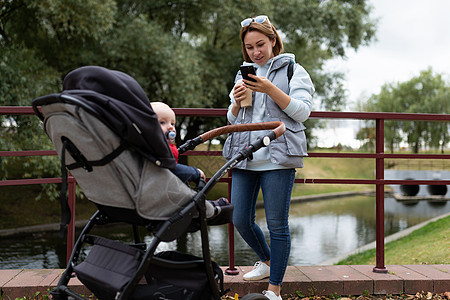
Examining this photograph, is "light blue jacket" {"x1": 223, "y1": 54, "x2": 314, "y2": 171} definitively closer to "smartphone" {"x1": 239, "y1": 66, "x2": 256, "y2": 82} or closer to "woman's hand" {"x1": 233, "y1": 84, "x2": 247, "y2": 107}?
"woman's hand" {"x1": 233, "y1": 84, "x2": 247, "y2": 107}

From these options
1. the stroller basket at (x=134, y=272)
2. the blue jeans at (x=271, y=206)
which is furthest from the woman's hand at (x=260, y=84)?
the stroller basket at (x=134, y=272)

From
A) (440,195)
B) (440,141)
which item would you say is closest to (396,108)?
(440,141)

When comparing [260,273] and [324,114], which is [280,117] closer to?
[324,114]

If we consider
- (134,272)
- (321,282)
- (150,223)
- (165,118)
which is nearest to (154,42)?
(321,282)

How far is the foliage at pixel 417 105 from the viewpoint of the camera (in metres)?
44.7

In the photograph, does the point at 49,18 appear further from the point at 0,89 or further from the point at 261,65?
the point at 261,65

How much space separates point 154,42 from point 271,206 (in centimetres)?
980

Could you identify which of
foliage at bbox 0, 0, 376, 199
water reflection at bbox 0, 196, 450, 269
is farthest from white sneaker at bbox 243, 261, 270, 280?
foliage at bbox 0, 0, 376, 199

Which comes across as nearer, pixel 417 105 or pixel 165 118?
pixel 165 118

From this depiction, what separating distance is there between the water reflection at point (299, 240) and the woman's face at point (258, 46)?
20.5ft

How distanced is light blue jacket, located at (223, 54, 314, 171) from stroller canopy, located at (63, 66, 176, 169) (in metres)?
0.98

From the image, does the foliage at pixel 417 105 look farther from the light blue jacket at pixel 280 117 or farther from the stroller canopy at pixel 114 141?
the stroller canopy at pixel 114 141

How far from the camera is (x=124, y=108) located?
1.84 m

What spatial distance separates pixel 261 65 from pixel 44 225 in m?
11.8
